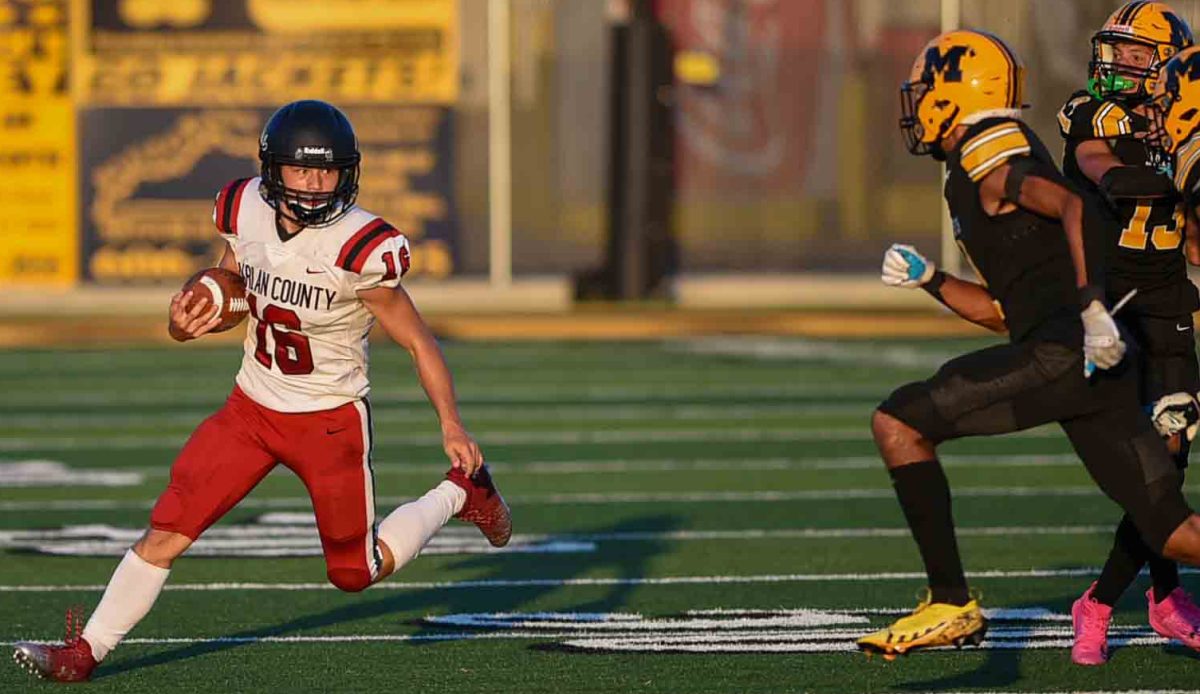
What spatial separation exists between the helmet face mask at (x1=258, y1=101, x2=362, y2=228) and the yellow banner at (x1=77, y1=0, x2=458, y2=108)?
546 inches

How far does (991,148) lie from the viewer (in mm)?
5582

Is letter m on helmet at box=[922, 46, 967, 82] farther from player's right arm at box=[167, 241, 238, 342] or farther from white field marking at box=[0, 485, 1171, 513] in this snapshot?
white field marking at box=[0, 485, 1171, 513]

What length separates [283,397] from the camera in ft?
19.3

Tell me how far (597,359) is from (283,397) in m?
9.91

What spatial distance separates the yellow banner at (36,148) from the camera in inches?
766

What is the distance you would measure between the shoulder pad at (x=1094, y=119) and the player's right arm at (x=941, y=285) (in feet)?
2.00

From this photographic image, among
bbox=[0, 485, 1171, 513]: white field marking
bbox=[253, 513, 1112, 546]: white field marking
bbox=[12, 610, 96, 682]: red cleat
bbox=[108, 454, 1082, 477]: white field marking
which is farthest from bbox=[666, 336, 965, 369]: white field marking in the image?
bbox=[12, 610, 96, 682]: red cleat

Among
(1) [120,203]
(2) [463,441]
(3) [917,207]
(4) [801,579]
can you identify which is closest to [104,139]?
(1) [120,203]

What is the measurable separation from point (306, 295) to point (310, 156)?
0.37 m

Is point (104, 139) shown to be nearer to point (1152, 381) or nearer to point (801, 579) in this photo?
point (801, 579)

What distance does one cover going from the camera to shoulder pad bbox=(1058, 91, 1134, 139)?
6086 mm

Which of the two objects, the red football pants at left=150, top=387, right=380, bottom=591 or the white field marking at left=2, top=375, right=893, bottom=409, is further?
the white field marking at left=2, top=375, right=893, bottom=409

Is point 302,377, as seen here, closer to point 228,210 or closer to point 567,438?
point 228,210

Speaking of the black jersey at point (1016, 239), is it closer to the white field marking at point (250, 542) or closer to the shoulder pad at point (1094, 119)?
the shoulder pad at point (1094, 119)
